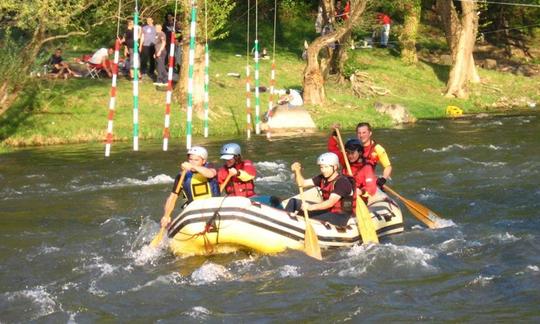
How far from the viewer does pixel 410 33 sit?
35.4 metres

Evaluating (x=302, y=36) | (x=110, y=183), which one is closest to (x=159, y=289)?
(x=110, y=183)

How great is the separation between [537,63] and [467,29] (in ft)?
21.6

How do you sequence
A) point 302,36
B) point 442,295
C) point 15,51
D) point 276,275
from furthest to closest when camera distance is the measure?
point 302,36 < point 15,51 < point 276,275 < point 442,295

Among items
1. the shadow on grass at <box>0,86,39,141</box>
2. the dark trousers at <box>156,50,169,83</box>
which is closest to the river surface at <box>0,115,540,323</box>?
the shadow on grass at <box>0,86,39,141</box>

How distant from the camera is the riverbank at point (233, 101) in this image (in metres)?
24.3

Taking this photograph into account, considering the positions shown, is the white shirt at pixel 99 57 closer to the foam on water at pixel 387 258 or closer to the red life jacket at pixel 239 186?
the red life jacket at pixel 239 186

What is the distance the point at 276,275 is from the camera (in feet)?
37.0

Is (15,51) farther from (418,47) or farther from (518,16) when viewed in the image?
(518,16)

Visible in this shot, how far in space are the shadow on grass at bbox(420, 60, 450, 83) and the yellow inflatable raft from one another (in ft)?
77.3

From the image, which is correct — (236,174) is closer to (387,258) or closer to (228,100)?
(387,258)

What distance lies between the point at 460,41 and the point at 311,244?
22498mm

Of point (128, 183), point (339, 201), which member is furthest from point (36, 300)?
point (128, 183)

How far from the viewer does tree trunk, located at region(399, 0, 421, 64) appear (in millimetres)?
34875

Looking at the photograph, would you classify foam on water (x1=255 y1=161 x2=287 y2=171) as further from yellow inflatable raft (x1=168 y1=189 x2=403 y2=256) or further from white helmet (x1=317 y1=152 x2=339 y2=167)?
yellow inflatable raft (x1=168 y1=189 x2=403 y2=256)
